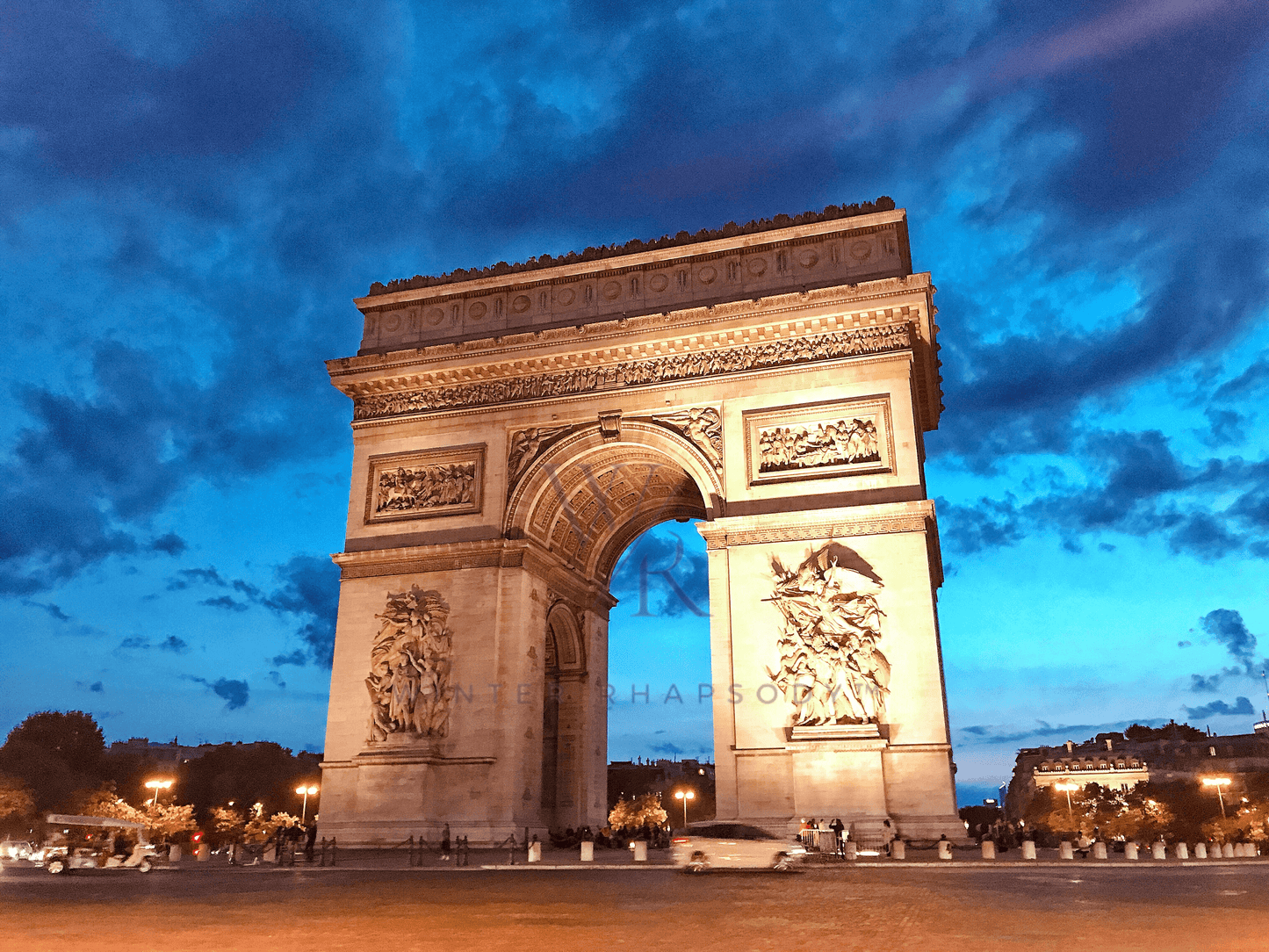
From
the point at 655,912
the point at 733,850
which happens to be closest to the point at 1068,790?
the point at 733,850

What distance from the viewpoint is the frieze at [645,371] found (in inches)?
940

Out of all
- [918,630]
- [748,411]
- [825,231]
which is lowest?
[918,630]

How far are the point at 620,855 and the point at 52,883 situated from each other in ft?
38.4

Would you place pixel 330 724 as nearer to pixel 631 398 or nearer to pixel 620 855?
pixel 620 855

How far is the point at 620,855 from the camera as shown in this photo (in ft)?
74.3

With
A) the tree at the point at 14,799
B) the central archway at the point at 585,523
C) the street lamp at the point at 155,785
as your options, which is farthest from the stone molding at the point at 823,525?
the tree at the point at 14,799

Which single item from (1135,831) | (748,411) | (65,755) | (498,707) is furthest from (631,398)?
(1135,831)

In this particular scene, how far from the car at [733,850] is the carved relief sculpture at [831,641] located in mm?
4283

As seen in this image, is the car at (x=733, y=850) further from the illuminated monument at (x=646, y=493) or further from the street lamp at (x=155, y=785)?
the street lamp at (x=155, y=785)

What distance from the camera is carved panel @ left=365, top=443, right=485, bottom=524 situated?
26.1 metres

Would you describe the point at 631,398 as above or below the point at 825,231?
below

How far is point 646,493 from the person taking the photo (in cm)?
2955

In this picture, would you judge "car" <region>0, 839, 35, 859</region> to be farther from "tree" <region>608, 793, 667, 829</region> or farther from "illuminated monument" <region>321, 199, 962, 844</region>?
"tree" <region>608, 793, 667, 829</region>

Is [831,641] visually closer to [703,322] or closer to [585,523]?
[703,322]
